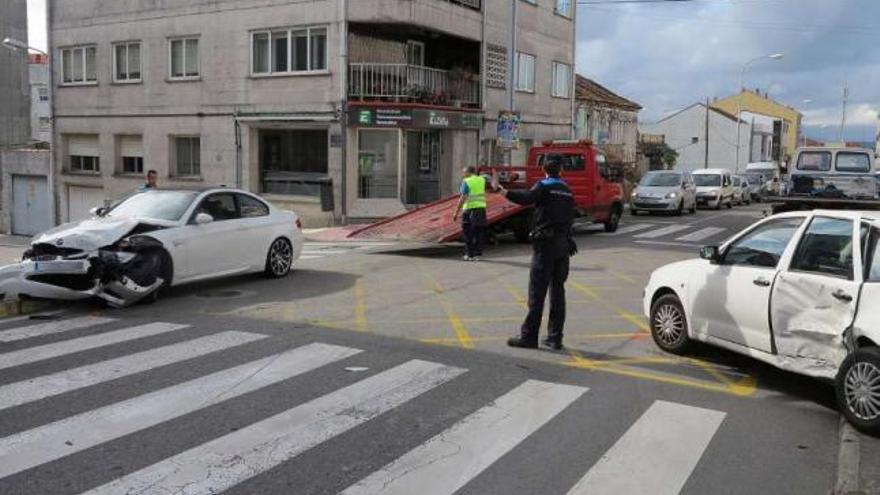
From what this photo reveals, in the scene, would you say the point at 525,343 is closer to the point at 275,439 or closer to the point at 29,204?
the point at 275,439

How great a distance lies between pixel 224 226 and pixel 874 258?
8355mm

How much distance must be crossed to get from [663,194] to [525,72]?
6791 mm

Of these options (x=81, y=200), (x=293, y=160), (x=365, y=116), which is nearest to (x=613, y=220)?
(x=365, y=116)

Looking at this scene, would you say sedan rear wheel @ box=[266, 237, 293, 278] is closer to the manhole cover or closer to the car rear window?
the manhole cover

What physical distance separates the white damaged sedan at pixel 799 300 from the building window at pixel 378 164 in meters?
17.4

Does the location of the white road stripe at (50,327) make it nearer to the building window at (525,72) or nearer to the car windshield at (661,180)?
the building window at (525,72)

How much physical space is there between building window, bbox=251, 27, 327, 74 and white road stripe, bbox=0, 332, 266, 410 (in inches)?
673

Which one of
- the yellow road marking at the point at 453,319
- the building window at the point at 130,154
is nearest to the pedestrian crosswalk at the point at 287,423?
the yellow road marking at the point at 453,319

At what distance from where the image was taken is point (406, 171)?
83.4 feet

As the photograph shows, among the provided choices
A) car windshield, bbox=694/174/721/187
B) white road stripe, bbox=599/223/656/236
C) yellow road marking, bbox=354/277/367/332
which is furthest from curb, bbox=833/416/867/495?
car windshield, bbox=694/174/721/187

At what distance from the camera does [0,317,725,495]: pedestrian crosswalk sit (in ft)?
15.5

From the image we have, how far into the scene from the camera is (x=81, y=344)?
26.2 ft

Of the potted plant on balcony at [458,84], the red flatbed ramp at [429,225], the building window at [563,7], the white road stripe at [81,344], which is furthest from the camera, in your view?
the building window at [563,7]

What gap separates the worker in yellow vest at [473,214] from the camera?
15.4 meters
